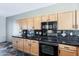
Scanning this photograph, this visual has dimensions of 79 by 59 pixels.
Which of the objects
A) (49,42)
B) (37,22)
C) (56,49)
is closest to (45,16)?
(37,22)

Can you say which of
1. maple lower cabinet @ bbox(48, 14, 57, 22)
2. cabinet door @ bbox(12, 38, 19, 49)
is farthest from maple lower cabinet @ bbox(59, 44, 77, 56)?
cabinet door @ bbox(12, 38, 19, 49)

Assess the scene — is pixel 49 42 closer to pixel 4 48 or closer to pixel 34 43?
pixel 34 43

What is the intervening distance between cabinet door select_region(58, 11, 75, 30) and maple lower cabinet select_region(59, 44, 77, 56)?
33 cm

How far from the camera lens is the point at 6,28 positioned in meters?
2.03

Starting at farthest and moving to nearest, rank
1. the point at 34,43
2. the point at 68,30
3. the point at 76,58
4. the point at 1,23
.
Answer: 1. the point at 68,30
2. the point at 34,43
3. the point at 1,23
4. the point at 76,58

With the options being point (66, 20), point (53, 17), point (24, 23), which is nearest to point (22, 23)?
point (24, 23)

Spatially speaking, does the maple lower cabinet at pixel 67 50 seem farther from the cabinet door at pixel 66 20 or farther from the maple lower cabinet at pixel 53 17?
the maple lower cabinet at pixel 53 17

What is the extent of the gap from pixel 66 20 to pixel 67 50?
1.72 ft

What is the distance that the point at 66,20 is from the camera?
218 cm

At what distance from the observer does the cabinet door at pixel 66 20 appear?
2103 mm

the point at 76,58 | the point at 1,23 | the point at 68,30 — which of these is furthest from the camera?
the point at 68,30

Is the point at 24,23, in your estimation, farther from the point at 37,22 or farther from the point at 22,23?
the point at 37,22

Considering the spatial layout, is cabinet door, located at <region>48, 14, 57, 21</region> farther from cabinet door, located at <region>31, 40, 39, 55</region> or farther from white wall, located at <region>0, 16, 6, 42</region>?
white wall, located at <region>0, 16, 6, 42</region>

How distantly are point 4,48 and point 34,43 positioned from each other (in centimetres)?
50
